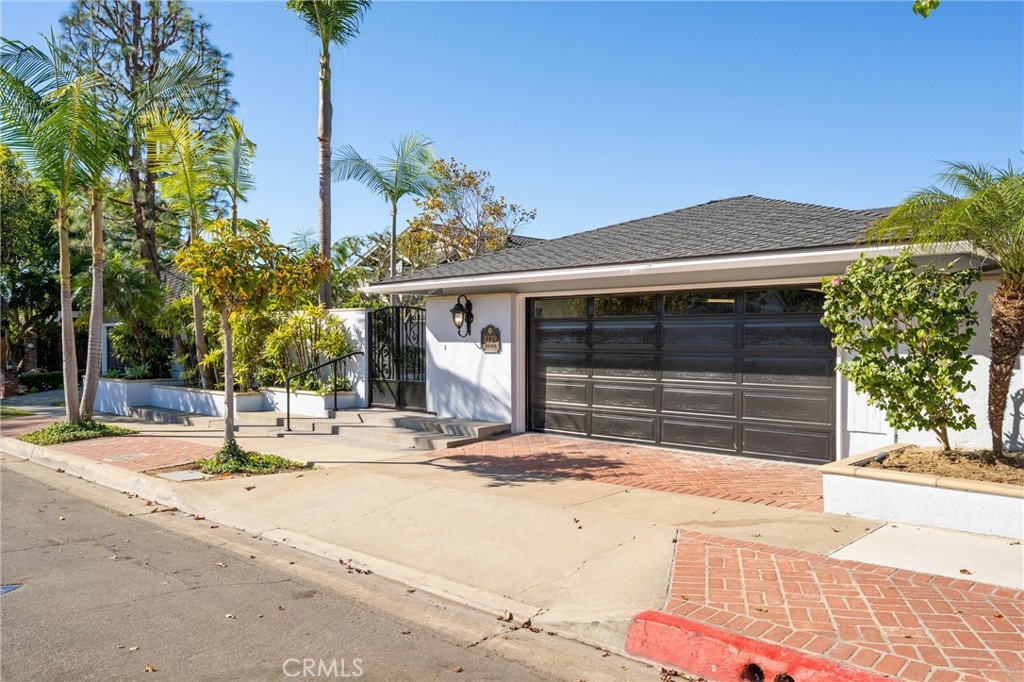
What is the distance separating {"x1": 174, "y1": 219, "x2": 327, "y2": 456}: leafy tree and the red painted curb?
261 inches

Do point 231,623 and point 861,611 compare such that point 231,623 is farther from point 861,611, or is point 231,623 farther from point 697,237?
point 697,237

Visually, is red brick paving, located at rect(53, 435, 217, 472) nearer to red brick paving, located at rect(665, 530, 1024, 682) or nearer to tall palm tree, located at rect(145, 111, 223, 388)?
tall palm tree, located at rect(145, 111, 223, 388)

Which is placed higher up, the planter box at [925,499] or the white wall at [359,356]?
the white wall at [359,356]

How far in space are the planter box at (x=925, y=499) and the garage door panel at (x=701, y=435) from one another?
9.29ft

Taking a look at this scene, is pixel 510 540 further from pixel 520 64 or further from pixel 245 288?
pixel 520 64

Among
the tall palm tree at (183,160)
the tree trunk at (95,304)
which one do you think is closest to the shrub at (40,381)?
the tree trunk at (95,304)

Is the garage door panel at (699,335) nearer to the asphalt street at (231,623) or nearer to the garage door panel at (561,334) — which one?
the garage door panel at (561,334)

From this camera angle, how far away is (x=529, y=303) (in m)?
12.6

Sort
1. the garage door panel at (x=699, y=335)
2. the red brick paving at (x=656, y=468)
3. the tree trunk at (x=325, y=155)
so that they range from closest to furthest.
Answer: the red brick paving at (x=656, y=468) < the garage door panel at (x=699, y=335) < the tree trunk at (x=325, y=155)

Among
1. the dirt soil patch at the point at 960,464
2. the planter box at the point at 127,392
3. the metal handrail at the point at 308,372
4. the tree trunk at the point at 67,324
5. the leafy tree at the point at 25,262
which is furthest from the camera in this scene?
the leafy tree at the point at 25,262

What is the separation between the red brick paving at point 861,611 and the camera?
3.96 m

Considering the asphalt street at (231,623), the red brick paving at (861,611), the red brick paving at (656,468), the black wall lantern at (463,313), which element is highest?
the black wall lantern at (463,313)

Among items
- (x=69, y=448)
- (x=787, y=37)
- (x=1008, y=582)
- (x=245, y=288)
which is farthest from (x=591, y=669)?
(x=69, y=448)

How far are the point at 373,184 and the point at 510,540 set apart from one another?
15.8 meters
